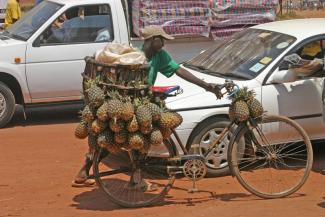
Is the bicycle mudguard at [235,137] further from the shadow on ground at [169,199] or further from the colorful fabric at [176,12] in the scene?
the colorful fabric at [176,12]

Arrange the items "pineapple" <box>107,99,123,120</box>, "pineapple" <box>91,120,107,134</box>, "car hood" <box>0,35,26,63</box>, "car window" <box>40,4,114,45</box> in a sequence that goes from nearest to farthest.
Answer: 1. "pineapple" <box>107,99,123,120</box>
2. "pineapple" <box>91,120,107,134</box>
3. "car hood" <box>0,35,26,63</box>
4. "car window" <box>40,4,114,45</box>

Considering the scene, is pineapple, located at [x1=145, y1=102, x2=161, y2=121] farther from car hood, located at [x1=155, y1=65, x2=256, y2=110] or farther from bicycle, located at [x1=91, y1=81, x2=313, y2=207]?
car hood, located at [x1=155, y1=65, x2=256, y2=110]

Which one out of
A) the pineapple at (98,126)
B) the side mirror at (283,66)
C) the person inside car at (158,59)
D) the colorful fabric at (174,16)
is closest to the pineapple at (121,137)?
the pineapple at (98,126)

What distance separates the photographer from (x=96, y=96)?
5688 millimetres

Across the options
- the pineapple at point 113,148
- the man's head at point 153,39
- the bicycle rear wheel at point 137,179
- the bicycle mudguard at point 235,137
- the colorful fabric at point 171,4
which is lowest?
the bicycle rear wheel at point 137,179

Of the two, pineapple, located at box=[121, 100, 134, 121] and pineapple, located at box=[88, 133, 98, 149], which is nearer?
pineapple, located at box=[121, 100, 134, 121]

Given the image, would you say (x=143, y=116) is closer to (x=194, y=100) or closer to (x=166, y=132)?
(x=166, y=132)

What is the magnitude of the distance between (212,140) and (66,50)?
3639 millimetres

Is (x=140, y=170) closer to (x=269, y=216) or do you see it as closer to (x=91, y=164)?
(x=91, y=164)

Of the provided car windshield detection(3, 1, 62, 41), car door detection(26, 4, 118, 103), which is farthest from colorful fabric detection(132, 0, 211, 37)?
car windshield detection(3, 1, 62, 41)

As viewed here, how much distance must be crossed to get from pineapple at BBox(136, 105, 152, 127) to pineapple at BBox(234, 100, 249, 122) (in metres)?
0.89

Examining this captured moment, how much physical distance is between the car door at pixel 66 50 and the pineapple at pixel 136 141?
419 centimetres

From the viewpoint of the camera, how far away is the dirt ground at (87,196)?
5.96 metres

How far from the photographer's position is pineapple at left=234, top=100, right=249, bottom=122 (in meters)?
6.12
